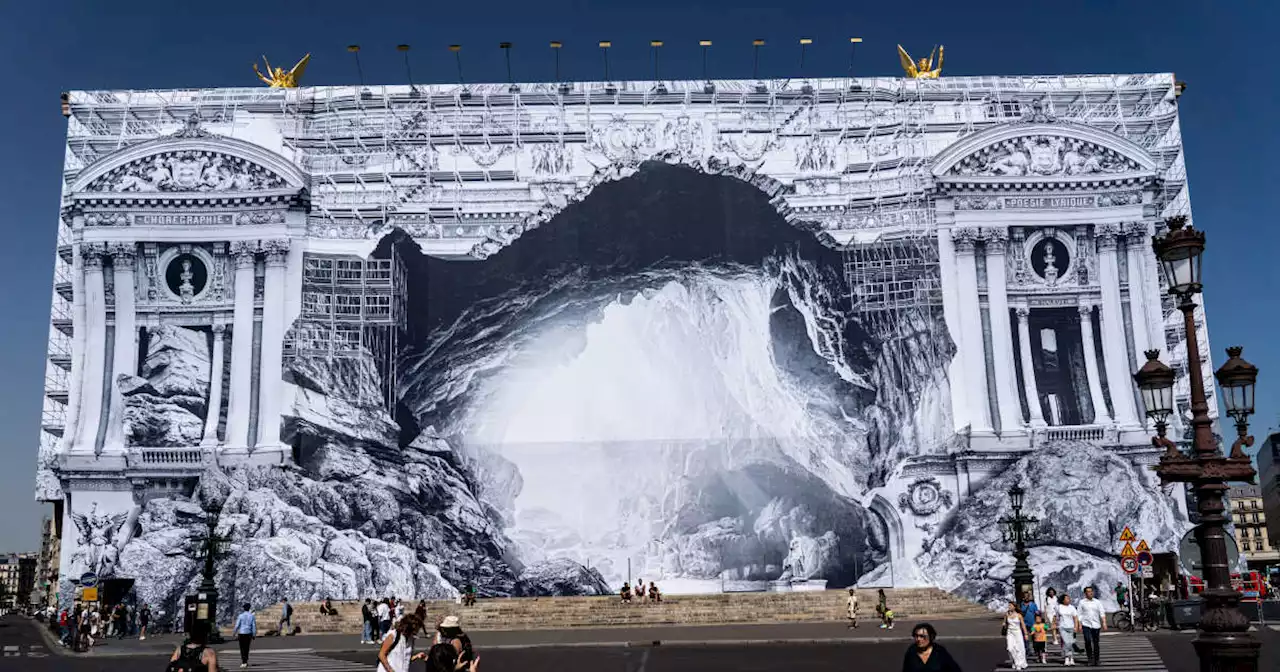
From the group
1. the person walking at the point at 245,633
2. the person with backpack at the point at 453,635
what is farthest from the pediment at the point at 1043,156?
the person with backpack at the point at 453,635

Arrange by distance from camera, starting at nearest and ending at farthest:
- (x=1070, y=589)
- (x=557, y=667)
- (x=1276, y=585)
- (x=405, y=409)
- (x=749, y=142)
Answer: (x=557, y=667)
(x=1070, y=589)
(x=405, y=409)
(x=749, y=142)
(x=1276, y=585)

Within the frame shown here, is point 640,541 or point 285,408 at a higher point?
point 285,408

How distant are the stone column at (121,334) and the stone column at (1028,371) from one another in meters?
26.2

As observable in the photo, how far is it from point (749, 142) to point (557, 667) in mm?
21238

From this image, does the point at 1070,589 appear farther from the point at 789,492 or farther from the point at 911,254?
the point at 911,254

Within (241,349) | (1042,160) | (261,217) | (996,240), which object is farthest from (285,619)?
(1042,160)

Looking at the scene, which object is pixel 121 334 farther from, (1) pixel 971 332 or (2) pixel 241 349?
(1) pixel 971 332

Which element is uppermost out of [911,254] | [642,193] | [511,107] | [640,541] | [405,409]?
[511,107]

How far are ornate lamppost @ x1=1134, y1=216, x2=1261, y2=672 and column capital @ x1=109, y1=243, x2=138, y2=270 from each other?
97.0 ft

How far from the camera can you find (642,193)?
106 feet

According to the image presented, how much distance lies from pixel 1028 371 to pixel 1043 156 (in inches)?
268

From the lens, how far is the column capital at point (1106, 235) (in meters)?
31.2

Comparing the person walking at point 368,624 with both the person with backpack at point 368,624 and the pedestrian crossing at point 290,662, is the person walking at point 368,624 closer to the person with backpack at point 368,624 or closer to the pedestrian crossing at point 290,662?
the person with backpack at point 368,624

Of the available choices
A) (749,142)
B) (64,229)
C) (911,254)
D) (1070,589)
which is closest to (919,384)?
(911,254)
